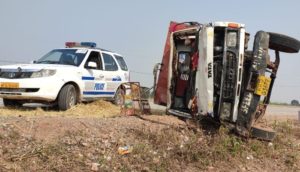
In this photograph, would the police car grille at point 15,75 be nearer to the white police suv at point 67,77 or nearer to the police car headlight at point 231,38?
the white police suv at point 67,77

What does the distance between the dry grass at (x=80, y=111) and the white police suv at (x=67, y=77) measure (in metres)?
0.22

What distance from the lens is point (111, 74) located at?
1343 cm

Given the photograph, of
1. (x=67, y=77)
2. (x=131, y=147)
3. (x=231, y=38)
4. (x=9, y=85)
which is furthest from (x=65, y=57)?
(x=131, y=147)

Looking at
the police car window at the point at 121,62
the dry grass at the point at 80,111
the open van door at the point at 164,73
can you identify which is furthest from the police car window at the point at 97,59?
the open van door at the point at 164,73

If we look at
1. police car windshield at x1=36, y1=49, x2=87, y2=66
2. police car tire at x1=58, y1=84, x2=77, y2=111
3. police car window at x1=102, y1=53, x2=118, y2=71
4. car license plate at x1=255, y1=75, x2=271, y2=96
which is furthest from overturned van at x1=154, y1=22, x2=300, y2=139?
police car window at x1=102, y1=53, x2=118, y2=71

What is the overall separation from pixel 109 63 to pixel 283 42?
253 inches

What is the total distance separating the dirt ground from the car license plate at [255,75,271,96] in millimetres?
892

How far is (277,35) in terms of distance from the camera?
8.34 m

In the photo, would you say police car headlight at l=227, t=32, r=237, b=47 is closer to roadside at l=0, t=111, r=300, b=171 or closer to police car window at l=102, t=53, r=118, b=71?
roadside at l=0, t=111, r=300, b=171

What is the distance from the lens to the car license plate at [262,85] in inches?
315

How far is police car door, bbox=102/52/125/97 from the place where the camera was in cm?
1332

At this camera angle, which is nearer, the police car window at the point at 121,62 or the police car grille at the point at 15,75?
the police car grille at the point at 15,75

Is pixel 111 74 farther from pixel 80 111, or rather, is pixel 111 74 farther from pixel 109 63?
pixel 80 111

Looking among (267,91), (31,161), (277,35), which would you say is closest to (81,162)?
(31,161)
